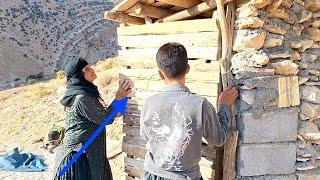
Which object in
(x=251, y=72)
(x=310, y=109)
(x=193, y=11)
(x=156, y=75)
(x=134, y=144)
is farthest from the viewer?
(x=134, y=144)

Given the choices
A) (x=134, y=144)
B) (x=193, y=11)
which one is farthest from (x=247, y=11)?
(x=134, y=144)

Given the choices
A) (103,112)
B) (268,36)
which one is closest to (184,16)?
(268,36)

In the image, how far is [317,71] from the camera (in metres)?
3.77

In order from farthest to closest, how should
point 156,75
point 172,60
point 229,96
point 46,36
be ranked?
1. point 46,36
2. point 156,75
3. point 229,96
4. point 172,60

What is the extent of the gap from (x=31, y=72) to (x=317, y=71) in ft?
118

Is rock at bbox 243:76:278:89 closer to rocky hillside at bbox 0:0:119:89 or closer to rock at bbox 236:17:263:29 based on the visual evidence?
rock at bbox 236:17:263:29

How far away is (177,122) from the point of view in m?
2.64

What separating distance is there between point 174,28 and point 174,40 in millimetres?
117

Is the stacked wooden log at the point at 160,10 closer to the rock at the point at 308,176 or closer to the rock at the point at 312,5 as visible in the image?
the rock at the point at 312,5

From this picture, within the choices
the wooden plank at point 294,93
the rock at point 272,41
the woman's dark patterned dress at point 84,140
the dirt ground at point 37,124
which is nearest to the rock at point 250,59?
the rock at point 272,41

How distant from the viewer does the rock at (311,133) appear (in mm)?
3648

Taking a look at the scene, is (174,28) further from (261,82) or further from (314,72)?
(314,72)

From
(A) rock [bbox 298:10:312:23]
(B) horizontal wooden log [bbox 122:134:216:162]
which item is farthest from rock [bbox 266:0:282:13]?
(B) horizontal wooden log [bbox 122:134:216:162]

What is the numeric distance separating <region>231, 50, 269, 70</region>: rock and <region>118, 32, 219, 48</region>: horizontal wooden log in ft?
0.89
